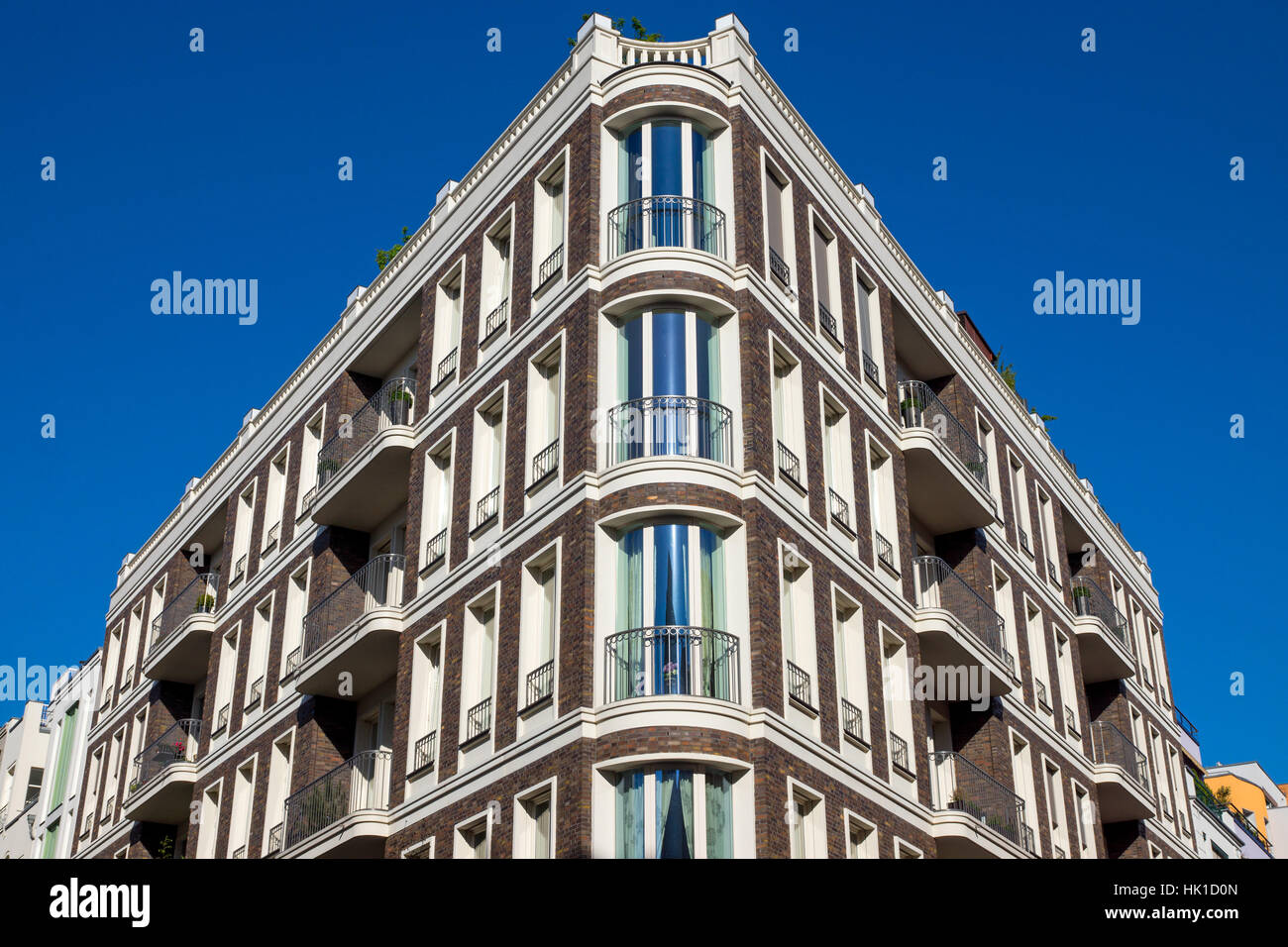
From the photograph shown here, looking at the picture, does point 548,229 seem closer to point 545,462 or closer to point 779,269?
point 779,269

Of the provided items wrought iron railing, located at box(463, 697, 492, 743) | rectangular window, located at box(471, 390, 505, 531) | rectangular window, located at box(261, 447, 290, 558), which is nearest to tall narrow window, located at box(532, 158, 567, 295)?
rectangular window, located at box(471, 390, 505, 531)

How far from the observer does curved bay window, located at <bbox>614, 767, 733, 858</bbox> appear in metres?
21.7

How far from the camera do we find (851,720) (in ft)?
86.2

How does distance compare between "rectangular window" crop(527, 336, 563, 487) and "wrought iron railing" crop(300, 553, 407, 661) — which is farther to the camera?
"wrought iron railing" crop(300, 553, 407, 661)

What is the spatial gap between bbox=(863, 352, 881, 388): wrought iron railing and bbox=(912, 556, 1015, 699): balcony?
12.4 ft

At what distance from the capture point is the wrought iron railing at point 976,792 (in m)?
30.3

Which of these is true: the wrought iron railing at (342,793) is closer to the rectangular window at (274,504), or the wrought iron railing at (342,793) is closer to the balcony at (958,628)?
the rectangular window at (274,504)

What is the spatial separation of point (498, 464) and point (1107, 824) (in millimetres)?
20748

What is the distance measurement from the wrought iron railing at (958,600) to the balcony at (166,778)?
17852mm

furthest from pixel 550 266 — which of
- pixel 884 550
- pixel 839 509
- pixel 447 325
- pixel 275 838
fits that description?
pixel 275 838

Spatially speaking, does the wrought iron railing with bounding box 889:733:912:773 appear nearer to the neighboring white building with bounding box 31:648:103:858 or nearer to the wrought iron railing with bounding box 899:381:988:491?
the wrought iron railing with bounding box 899:381:988:491

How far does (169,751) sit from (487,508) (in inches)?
613

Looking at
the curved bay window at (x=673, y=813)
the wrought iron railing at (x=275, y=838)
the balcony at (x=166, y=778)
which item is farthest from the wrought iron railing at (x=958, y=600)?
the balcony at (x=166, y=778)
